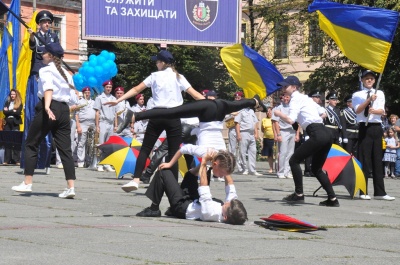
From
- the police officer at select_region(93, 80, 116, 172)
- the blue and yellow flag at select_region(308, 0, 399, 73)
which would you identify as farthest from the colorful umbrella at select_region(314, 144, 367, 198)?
the police officer at select_region(93, 80, 116, 172)

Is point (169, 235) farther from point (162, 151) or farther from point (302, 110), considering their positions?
point (162, 151)

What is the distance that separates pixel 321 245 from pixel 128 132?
12804 millimetres

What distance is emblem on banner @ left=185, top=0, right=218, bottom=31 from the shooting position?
30.5 meters

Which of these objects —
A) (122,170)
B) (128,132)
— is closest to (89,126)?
(128,132)

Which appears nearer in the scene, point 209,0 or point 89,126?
point 89,126

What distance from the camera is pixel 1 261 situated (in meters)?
7.06

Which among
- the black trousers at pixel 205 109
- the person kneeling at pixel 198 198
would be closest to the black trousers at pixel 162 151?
the black trousers at pixel 205 109

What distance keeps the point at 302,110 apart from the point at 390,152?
35.9 feet

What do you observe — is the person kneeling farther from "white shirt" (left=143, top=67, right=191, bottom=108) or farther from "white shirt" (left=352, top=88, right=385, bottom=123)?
"white shirt" (left=352, top=88, right=385, bottom=123)

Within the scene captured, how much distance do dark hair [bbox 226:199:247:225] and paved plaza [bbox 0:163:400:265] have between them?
125 millimetres

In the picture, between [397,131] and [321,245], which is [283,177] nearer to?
[397,131]

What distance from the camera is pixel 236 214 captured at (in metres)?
10.0

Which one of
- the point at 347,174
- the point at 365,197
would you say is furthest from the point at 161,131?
the point at 365,197

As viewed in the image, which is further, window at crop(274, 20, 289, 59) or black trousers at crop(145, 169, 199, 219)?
window at crop(274, 20, 289, 59)
